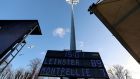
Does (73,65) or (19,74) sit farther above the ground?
(19,74)

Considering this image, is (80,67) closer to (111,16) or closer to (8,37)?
(8,37)

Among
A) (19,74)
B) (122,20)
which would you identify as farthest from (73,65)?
(19,74)

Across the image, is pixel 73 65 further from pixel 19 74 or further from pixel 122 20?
pixel 19 74

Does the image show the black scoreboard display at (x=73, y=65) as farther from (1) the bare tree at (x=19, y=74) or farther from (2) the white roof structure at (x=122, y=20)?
(1) the bare tree at (x=19, y=74)

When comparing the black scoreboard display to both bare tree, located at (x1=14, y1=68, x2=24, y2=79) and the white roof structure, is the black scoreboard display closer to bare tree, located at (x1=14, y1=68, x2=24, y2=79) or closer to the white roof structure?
the white roof structure

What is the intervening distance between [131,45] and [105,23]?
1189 millimetres

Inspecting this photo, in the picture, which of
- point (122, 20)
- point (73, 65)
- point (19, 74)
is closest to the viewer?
point (122, 20)

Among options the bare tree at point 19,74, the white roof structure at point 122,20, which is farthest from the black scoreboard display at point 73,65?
the bare tree at point 19,74

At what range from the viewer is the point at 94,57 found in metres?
16.0

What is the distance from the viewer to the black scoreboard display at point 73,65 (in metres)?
13.4

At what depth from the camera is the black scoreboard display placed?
1341 cm

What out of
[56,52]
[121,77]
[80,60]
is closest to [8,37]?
[56,52]

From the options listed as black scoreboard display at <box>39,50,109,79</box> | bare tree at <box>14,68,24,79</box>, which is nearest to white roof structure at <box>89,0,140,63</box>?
black scoreboard display at <box>39,50,109,79</box>

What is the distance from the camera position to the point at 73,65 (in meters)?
14.2
